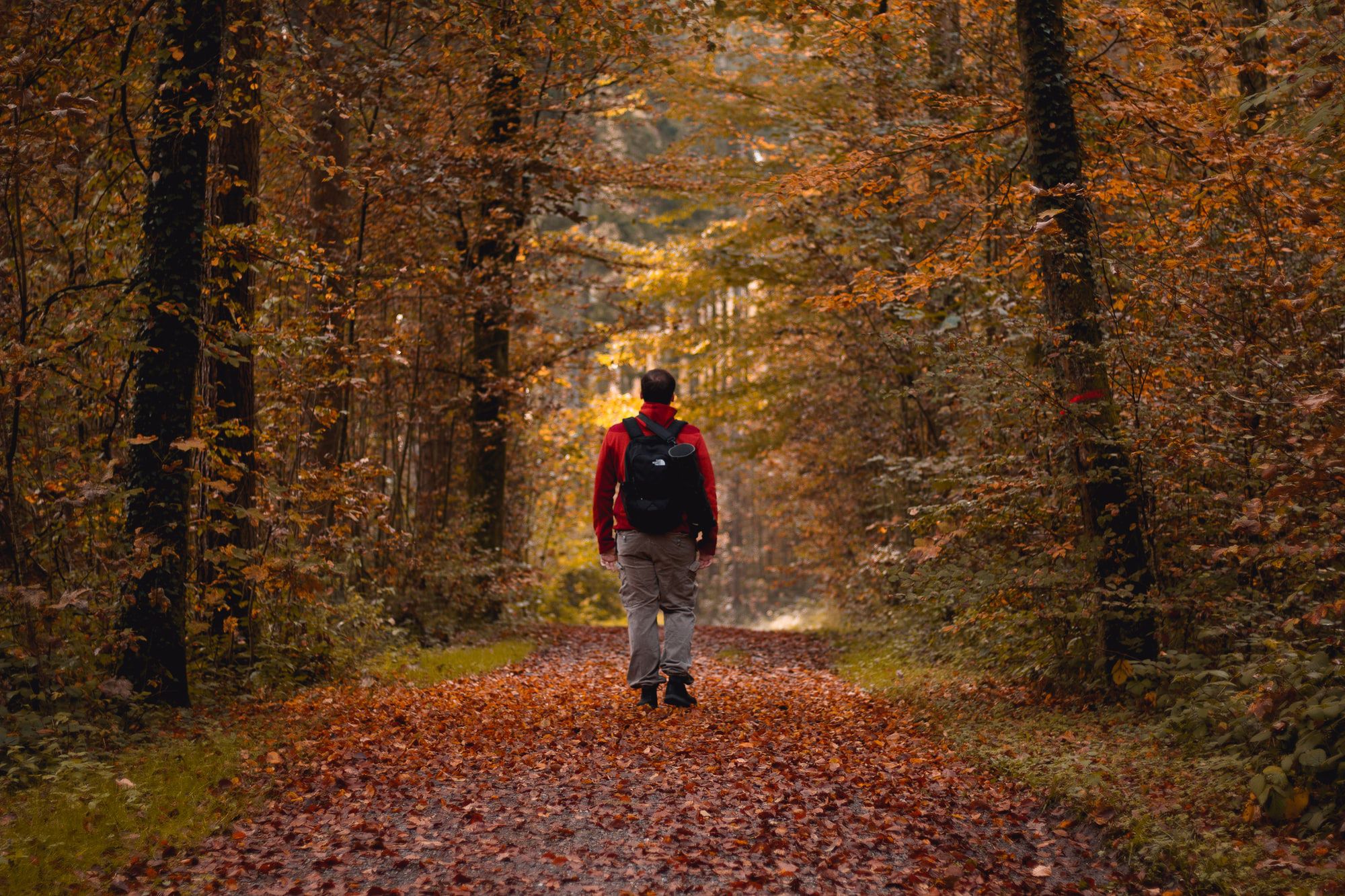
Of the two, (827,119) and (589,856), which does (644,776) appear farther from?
(827,119)

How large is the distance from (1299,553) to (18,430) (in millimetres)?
6768

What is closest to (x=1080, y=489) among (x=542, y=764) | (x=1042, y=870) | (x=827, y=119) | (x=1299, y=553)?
(x=1299, y=553)

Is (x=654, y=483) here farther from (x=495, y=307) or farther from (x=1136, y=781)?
(x=495, y=307)

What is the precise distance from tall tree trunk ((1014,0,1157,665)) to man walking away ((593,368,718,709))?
2.48 metres

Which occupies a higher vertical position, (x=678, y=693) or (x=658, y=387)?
(x=658, y=387)

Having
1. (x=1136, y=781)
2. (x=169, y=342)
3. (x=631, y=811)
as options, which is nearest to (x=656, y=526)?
(x=631, y=811)

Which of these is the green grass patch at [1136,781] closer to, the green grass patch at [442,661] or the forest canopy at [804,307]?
the forest canopy at [804,307]

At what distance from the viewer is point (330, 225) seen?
10953 mm

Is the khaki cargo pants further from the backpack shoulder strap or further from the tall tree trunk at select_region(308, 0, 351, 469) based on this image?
the tall tree trunk at select_region(308, 0, 351, 469)

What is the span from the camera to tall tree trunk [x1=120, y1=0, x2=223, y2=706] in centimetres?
624

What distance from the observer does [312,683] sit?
8.13m

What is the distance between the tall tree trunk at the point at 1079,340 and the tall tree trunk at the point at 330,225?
5.37 metres

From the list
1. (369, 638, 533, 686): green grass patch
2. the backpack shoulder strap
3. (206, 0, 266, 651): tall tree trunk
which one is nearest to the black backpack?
the backpack shoulder strap

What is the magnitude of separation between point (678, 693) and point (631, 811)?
2387 mm
